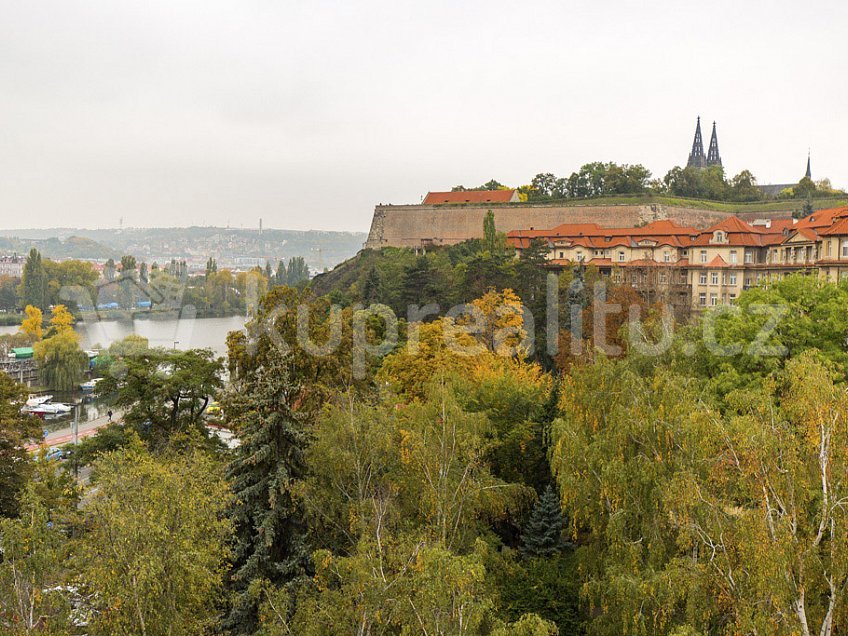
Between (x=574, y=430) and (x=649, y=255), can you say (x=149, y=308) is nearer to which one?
(x=649, y=255)

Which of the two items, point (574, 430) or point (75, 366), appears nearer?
point (574, 430)

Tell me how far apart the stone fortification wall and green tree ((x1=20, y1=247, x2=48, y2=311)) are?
160 ft

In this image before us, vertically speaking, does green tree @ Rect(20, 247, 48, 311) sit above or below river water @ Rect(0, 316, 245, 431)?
above

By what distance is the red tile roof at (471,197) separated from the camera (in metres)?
74.8

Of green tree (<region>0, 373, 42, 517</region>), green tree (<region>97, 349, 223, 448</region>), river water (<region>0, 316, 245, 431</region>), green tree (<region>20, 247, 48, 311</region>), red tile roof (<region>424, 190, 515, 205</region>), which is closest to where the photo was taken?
green tree (<region>0, 373, 42, 517</region>)

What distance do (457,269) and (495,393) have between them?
2884 cm

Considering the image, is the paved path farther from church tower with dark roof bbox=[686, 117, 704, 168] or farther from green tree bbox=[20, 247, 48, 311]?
church tower with dark roof bbox=[686, 117, 704, 168]

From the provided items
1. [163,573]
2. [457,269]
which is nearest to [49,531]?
[163,573]

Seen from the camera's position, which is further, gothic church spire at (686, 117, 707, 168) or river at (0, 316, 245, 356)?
gothic church spire at (686, 117, 707, 168)

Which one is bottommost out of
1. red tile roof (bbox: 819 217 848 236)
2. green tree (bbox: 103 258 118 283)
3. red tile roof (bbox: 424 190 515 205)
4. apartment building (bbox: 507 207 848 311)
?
green tree (bbox: 103 258 118 283)

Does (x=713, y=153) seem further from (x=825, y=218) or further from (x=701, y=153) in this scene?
(x=825, y=218)

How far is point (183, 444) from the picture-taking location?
20219mm

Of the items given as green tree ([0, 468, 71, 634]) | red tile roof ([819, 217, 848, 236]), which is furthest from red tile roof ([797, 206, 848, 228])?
green tree ([0, 468, 71, 634])

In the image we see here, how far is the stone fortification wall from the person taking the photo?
66312mm
